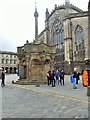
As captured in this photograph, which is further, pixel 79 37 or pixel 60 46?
pixel 60 46

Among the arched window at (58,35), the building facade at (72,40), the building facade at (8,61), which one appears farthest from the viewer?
the building facade at (8,61)

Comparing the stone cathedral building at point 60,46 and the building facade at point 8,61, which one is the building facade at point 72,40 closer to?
the stone cathedral building at point 60,46

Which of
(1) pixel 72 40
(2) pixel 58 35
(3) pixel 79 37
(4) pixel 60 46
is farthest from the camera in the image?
(2) pixel 58 35

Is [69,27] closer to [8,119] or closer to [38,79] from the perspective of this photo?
[38,79]

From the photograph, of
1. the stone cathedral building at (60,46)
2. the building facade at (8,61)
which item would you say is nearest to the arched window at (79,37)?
the stone cathedral building at (60,46)

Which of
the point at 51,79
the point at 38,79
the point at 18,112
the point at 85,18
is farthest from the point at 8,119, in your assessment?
the point at 85,18

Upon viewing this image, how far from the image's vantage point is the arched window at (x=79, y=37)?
189ft

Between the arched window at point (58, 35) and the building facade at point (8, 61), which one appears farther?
the building facade at point (8, 61)

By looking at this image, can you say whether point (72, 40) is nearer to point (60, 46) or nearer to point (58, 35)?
point (60, 46)

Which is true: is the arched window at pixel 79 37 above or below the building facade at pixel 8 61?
above

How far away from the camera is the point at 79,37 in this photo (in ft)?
193

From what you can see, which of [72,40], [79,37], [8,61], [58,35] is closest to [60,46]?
[58,35]

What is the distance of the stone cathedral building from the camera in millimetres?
26938

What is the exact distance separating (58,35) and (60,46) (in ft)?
12.4
